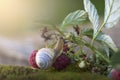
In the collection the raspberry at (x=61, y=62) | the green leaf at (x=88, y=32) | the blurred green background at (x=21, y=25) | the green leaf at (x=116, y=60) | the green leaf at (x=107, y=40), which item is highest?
the blurred green background at (x=21, y=25)

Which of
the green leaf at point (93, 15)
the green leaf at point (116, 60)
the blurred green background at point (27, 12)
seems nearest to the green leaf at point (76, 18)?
the green leaf at point (93, 15)

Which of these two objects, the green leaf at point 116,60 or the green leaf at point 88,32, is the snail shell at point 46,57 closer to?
the green leaf at point 88,32

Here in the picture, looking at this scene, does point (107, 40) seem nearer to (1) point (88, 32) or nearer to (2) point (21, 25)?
(1) point (88, 32)

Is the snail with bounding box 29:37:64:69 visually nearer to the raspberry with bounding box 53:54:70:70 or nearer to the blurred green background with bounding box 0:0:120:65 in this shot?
the raspberry with bounding box 53:54:70:70

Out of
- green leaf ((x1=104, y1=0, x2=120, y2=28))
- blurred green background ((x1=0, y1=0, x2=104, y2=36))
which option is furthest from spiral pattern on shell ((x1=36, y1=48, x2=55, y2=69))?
blurred green background ((x1=0, y1=0, x2=104, y2=36))

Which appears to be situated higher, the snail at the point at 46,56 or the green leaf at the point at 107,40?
the green leaf at the point at 107,40

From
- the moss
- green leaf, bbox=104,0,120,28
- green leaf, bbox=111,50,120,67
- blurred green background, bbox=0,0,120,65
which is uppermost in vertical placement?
blurred green background, bbox=0,0,120,65

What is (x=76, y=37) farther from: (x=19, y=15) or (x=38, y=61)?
(x=19, y=15)

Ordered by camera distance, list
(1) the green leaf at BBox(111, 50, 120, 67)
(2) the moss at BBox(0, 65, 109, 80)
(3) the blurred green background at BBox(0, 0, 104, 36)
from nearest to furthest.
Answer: (1) the green leaf at BBox(111, 50, 120, 67)
(2) the moss at BBox(0, 65, 109, 80)
(3) the blurred green background at BBox(0, 0, 104, 36)

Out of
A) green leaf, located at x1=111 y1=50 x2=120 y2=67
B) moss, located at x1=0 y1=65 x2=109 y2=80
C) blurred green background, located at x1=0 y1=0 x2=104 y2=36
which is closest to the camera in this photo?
green leaf, located at x1=111 y1=50 x2=120 y2=67

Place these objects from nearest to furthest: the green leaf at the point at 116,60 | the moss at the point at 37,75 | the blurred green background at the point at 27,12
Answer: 1. the green leaf at the point at 116,60
2. the moss at the point at 37,75
3. the blurred green background at the point at 27,12
